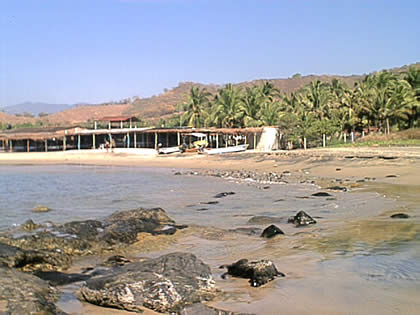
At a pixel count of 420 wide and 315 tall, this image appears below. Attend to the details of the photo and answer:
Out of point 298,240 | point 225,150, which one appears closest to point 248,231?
point 298,240

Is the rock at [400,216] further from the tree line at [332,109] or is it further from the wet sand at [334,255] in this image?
the tree line at [332,109]

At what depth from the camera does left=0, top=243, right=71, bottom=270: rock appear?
7855 mm

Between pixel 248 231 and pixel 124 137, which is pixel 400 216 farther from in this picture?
pixel 124 137

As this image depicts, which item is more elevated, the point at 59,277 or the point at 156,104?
the point at 156,104

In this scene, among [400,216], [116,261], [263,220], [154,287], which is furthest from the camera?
[263,220]

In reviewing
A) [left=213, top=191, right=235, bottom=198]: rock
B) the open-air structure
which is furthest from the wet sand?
the open-air structure

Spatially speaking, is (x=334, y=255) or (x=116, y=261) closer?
(x=334, y=255)

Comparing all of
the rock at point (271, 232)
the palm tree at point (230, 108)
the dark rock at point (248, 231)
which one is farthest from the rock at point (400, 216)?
the palm tree at point (230, 108)

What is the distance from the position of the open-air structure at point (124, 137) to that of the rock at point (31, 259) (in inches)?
1391

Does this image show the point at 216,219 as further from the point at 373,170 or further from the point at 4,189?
the point at 4,189

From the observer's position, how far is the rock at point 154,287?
592 centimetres

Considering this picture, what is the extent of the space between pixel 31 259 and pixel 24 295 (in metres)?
2.65

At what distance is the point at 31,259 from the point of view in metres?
8.18

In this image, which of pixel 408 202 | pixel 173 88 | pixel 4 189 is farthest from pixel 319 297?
pixel 173 88
